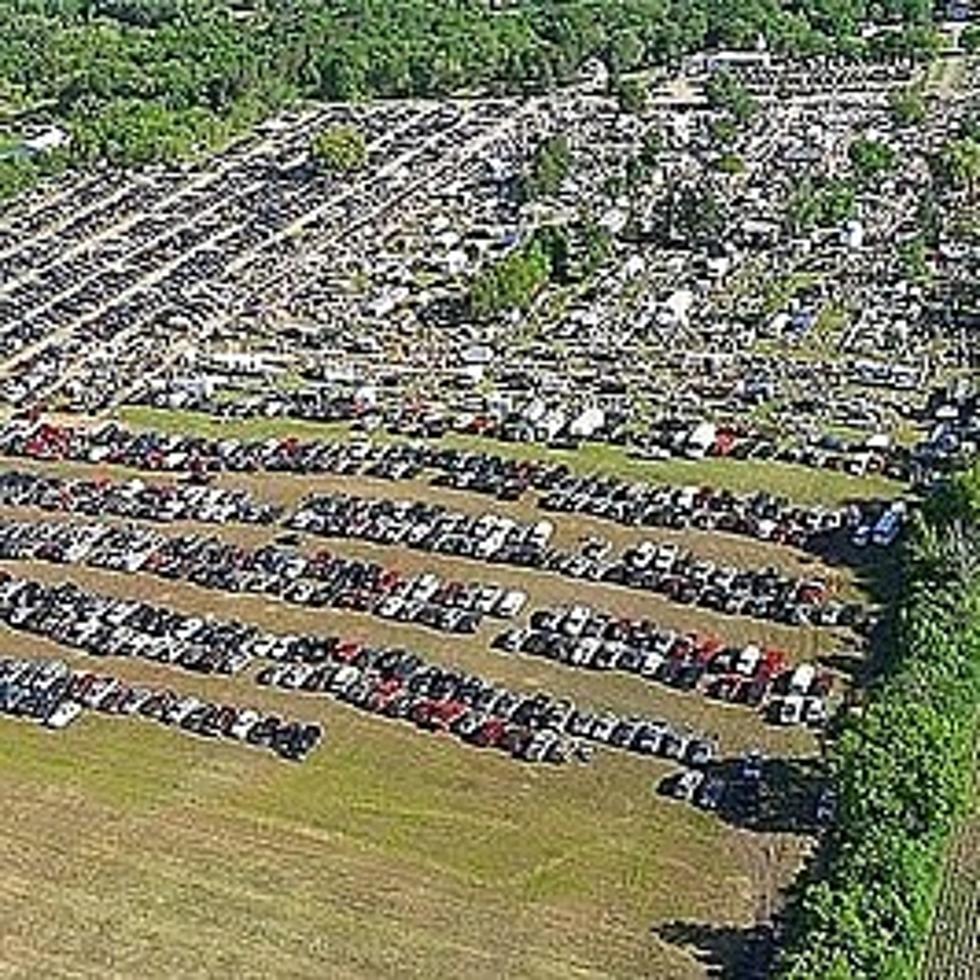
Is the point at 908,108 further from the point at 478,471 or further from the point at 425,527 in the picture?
the point at 425,527

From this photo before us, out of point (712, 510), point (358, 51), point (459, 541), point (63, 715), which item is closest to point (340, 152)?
point (358, 51)

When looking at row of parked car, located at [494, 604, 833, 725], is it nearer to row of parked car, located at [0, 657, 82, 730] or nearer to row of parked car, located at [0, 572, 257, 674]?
row of parked car, located at [0, 572, 257, 674]

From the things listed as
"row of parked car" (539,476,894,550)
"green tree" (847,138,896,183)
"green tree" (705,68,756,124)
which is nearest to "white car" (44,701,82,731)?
"row of parked car" (539,476,894,550)

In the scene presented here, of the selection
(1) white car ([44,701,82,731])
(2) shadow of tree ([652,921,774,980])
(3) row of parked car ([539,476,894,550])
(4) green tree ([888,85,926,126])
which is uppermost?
(2) shadow of tree ([652,921,774,980])

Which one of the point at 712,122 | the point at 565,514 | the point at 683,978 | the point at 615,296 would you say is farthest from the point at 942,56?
the point at 683,978

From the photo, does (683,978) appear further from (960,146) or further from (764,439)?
(960,146)

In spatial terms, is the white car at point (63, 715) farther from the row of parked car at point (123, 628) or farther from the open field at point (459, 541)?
the row of parked car at point (123, 628)
